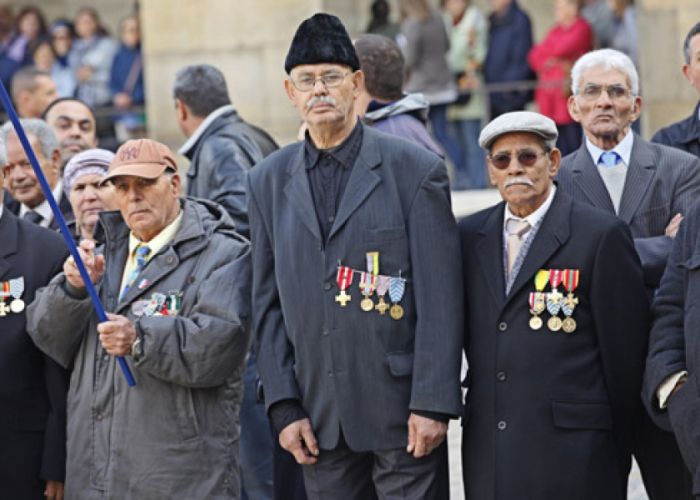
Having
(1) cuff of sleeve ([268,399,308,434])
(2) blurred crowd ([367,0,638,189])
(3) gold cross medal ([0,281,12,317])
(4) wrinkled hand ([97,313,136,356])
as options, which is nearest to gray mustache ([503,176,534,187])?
(1) cuff of sleeve ([268,399,308,434])

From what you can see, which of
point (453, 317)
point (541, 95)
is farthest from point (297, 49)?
point (541, 95)

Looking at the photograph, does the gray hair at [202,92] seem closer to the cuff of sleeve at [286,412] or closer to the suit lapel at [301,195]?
the suit lapel at [301,195]

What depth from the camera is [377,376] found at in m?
6.34

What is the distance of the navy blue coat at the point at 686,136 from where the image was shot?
7.74 meters

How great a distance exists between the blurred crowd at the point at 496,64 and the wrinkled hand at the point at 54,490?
7.02 metres

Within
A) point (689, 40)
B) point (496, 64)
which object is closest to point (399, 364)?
point (689, 40)

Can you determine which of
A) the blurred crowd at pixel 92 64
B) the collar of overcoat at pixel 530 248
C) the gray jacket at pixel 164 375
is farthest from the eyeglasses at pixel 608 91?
the blurred crowd at pixel 92 64

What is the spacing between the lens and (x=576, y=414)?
6.24 metres

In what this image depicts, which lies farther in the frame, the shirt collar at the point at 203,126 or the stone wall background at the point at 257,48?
the stone wall background at the point at 257,48

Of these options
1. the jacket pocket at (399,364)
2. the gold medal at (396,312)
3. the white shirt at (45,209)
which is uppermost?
the white shirt at (45,209)

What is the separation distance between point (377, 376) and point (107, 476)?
1231 millimetres

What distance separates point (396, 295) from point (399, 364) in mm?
253

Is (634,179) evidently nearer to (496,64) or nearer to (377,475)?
(377,475)

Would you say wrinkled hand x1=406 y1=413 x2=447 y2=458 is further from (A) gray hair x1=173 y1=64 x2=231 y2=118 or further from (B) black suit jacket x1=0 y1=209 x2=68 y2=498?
(A) gray hair x1=173 y1=64 x2=231 y2=118
